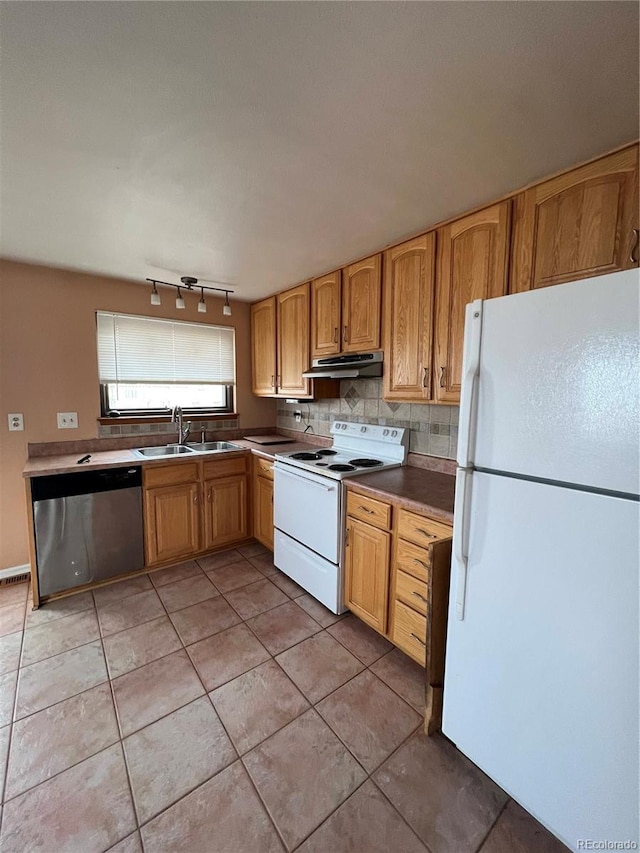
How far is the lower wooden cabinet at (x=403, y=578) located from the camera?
1476 millimetres

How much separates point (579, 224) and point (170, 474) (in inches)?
112

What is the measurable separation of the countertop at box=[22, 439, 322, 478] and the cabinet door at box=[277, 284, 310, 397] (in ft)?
1.71

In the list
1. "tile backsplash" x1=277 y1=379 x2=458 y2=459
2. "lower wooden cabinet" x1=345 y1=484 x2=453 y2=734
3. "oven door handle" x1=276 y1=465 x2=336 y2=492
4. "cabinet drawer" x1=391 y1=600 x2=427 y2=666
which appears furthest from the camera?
"tile backsplash" x1=277 y1=379 x2=458 y2=459

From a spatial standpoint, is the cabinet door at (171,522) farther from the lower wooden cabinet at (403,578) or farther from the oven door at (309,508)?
the lower wooden cabinet at (403,578)

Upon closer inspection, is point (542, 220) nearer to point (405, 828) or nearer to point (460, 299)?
point (460, 299)

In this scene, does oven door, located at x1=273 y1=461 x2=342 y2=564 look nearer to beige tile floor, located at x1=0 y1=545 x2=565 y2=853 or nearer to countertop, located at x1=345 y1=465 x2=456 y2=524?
countertop, located at x1=345 y1=465 x2=456 y2=524

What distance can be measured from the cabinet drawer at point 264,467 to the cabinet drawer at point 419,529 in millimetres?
1350

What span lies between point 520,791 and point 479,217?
2299 mm

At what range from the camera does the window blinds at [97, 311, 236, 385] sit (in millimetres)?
2949

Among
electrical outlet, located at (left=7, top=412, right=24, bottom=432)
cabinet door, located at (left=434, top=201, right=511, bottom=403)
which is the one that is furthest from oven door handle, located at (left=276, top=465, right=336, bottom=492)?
electrical outlet, located at (left=7, top=412, right=24, bottom=432)

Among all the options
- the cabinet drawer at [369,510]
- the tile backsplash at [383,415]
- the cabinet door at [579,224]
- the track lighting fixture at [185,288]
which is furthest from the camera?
the track lighting fixture at [185,288]

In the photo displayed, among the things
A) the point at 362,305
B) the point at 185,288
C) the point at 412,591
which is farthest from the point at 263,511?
the point at 185,288

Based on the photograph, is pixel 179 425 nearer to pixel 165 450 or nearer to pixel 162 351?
pixel 165 450

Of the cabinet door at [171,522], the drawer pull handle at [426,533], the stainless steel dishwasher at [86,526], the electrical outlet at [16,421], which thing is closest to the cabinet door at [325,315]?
the drawer pull handle at [426,533]
